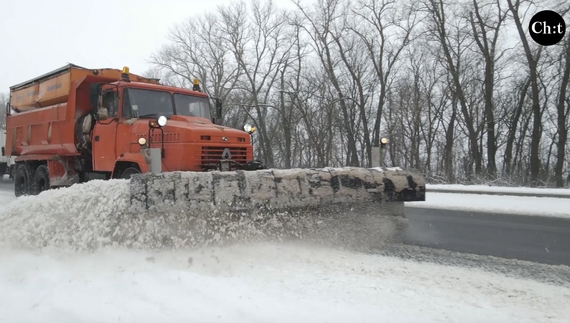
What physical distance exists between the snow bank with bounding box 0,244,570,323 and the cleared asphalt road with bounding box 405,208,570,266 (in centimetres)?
131

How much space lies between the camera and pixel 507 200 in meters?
11.5

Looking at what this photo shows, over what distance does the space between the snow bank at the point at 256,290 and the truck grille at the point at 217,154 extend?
2147mm

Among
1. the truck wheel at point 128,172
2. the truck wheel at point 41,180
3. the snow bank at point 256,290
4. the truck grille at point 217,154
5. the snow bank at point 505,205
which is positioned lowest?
the snow bank at point 256,290

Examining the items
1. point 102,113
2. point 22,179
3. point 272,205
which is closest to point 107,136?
point 102,113

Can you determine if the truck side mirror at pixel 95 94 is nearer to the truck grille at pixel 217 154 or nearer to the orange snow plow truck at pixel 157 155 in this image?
the orange snow plow truck at pixel 157 155

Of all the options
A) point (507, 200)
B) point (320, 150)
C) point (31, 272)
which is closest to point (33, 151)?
point (31, 272)

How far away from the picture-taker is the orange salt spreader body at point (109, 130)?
20.7ft

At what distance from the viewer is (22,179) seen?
1027cm

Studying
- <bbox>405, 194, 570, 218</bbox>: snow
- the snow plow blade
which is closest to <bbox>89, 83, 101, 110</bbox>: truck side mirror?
the snow plow blade

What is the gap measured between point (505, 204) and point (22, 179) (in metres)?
12.2

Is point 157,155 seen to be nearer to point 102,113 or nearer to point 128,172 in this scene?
point 128,172

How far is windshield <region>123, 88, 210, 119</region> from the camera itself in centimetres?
702

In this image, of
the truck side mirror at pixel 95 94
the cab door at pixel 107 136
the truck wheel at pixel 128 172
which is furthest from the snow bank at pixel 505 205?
the truck side mirror at pixel 95 94

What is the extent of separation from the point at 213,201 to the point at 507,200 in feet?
32.6
